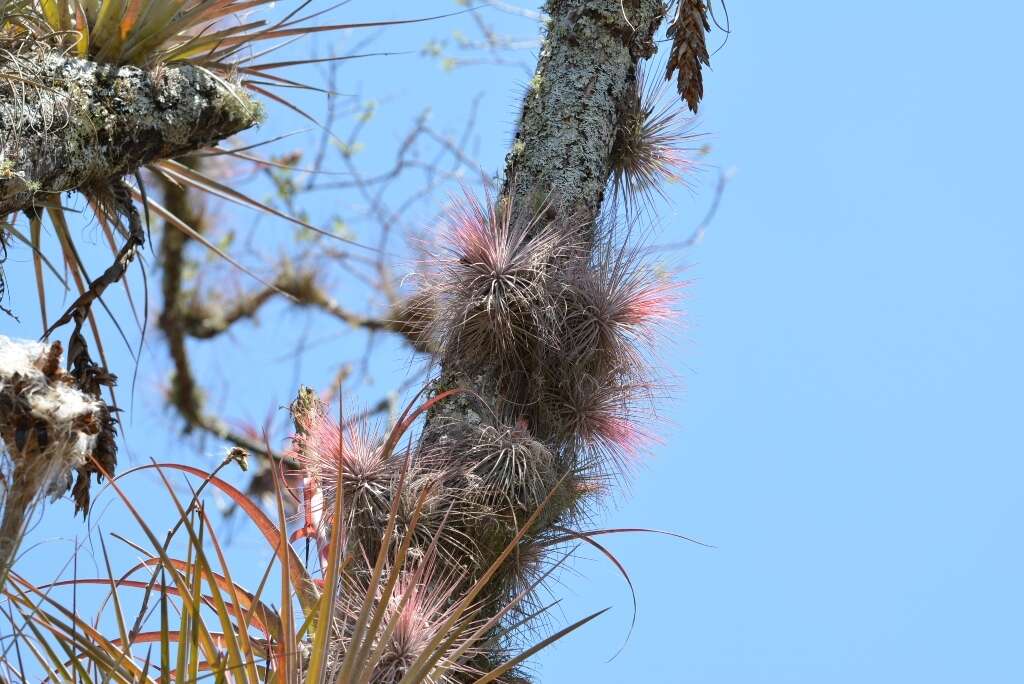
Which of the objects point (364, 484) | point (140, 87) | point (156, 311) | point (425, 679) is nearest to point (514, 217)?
point (364, 484)

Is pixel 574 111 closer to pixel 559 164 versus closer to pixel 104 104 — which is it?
pixel 559 164

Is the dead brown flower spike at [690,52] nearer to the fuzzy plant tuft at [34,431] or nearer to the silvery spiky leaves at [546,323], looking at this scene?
the silvery spiky leaves at [546,323]

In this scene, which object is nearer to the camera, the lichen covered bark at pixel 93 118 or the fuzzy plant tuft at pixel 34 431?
the fuzzy plant tuft at pixel 34 431

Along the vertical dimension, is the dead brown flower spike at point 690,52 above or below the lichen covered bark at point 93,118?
above

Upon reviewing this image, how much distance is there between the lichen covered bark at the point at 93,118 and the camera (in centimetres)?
248

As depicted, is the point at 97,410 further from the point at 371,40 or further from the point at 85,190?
the point at 371,40

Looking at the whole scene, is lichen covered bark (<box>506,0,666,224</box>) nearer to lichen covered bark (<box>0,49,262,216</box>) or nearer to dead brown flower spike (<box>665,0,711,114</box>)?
dead brown flower spike (<box>665,0,711,114</box>)

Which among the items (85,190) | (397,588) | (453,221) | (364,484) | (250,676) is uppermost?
(453,221)

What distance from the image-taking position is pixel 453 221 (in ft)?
9.78

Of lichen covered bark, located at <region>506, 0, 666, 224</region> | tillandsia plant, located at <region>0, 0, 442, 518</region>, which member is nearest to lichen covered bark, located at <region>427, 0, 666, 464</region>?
lichen covered bark, located at <region>506, 0, 666, 224</region>

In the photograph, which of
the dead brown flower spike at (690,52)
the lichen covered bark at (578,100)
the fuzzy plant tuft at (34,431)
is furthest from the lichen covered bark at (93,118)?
the dead brown flower spike at (690,52)

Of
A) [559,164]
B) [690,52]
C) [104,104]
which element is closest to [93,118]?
[104,104]

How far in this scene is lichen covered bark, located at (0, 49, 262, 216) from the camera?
97.8 inches

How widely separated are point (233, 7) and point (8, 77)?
816 millimetres
